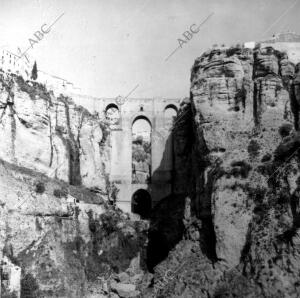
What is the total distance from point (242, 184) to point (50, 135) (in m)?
23.2

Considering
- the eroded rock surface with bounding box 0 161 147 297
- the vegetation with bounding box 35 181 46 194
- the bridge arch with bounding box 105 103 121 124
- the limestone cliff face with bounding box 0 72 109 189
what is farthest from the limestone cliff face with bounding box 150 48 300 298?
the bridge arch with bounding box 105 103 121 124

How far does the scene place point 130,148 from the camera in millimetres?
58406

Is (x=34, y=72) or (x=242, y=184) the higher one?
(x=34, y=72)

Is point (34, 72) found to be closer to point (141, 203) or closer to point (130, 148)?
point (130, 148)

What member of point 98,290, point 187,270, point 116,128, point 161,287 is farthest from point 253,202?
point 116,128

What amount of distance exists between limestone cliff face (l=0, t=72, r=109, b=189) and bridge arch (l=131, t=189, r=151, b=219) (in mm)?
5790

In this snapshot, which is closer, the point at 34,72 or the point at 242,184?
the point at 242,184

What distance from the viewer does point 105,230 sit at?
4831 centimetres

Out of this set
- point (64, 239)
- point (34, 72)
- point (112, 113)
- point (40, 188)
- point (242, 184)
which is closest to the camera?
point (242, 184)

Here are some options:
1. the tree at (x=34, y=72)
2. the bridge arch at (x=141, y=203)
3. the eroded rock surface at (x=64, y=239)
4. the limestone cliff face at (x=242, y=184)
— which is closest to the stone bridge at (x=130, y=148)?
the bridge arch at (x=141, y=203)

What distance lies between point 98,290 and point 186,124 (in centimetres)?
1829

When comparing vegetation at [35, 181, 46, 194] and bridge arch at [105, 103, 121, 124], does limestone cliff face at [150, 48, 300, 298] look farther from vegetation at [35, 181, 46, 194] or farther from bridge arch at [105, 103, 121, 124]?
bridge arch at [105, 103, 121, 124]

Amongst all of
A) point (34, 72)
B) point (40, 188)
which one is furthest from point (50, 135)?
point (40, 188)

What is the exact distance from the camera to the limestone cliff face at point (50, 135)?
47344 mm
